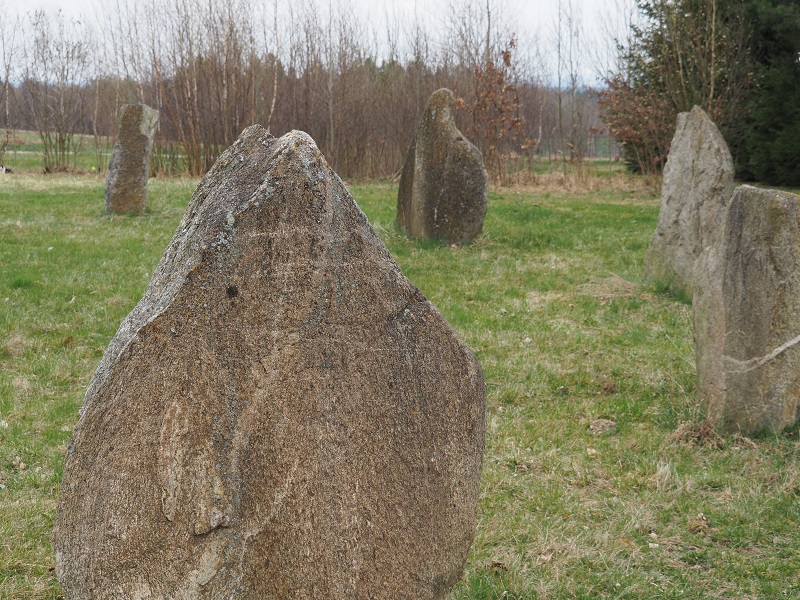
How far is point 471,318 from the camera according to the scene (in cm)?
786

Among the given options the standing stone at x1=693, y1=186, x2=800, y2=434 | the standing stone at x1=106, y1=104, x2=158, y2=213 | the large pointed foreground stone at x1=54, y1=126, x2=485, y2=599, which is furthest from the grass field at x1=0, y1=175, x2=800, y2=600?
the standing stone at x1=106, y1=104, x2=158, y2=213

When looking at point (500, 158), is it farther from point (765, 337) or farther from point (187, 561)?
point (187, 561)

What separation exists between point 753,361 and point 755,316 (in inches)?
10.4

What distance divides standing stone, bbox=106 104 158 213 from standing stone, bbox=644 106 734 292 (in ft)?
27.1

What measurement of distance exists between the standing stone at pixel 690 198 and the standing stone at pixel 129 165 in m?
8.25

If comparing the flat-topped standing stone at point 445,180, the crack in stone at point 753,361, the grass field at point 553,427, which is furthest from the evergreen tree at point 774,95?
the crack in stone at point 753,361

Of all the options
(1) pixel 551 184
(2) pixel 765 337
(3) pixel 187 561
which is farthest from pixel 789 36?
(3) pixel 187 561

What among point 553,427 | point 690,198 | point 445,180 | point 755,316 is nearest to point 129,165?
point 445,180

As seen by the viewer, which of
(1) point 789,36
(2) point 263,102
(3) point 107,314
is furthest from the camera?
(2) point 263,102

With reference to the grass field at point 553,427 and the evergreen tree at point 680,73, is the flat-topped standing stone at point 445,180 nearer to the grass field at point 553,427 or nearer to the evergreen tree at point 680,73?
the grass field at point 553,427

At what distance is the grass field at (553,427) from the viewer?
371cm

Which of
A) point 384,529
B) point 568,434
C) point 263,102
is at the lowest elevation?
point 568,434

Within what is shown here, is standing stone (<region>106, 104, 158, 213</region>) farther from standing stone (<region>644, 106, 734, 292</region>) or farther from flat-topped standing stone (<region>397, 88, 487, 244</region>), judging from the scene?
standing stone (<region>644, 106, 734, 292</region>)

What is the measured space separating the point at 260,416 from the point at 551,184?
18908 mm
